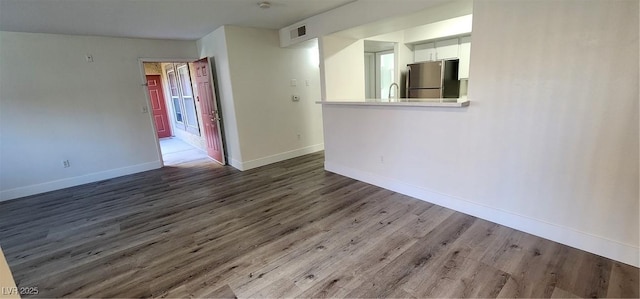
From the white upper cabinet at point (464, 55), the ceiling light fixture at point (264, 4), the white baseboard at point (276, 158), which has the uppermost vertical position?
the ceiling light fixture at point (264, 4)

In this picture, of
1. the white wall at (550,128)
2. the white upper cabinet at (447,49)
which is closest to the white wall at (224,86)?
the white wall at (550,128)

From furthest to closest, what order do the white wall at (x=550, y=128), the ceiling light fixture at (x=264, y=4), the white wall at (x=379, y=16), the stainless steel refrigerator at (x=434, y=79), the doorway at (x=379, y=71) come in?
the doorway at (x=379, y=71) < the stainless steel refrigerator at (x=434, y=79) < the ceiling light fixture at (x=264, y=4) < the white wall at (x=379, y=16) < the white wall at (x=550, y=128)

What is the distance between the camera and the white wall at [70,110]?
386cm

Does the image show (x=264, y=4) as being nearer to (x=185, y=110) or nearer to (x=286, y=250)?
(x=286, y=250)

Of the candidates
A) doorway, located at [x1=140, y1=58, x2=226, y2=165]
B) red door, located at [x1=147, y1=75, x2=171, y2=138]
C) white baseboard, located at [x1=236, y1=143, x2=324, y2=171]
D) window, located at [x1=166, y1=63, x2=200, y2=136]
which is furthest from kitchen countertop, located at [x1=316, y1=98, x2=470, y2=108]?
red door, located at [x1=147, y1=75, x2=171, y2=138]

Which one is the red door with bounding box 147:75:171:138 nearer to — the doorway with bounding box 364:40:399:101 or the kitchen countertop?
the doorway with bounding box 364:40:399:101

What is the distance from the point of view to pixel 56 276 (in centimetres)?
215

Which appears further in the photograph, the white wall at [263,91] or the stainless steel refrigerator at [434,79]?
the stainless steel refrigerator at [434,79]

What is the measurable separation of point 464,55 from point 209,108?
451 cm

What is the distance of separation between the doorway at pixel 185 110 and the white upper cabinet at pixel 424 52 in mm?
3788

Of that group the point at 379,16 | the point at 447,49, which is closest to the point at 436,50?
the point at 447,49

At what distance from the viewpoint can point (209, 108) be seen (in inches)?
199

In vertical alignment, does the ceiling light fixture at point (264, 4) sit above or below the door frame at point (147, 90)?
above

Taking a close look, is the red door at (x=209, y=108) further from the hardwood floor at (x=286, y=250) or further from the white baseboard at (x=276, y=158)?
the hardwood floor at (x=286, y=250)
